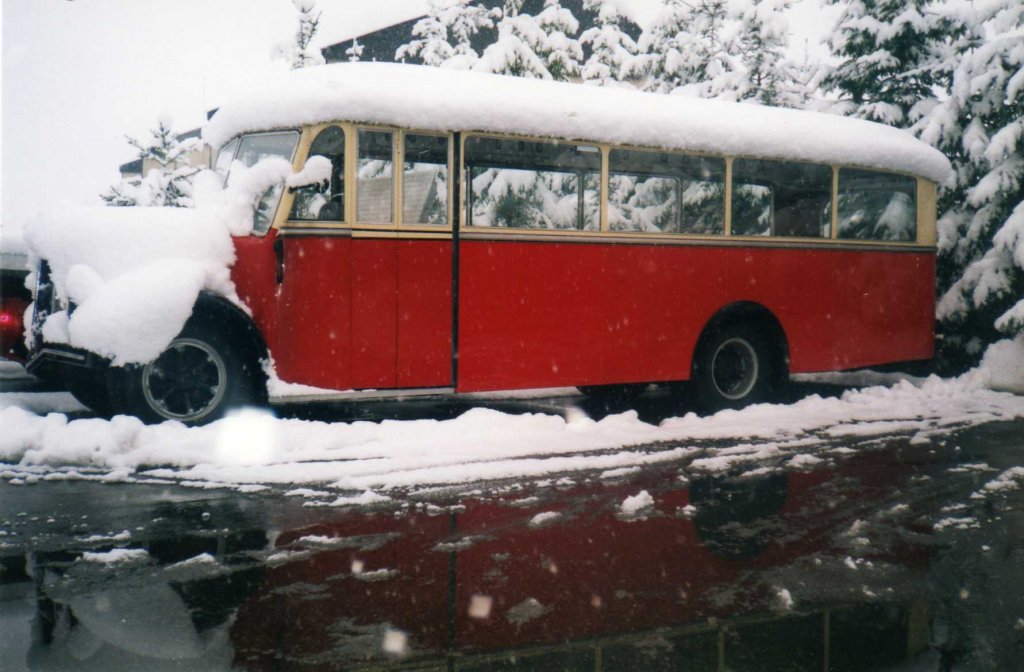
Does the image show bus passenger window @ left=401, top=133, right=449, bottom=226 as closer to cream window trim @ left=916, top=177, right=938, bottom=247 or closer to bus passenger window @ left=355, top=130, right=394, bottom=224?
bus passenger window @ left=355, top=130, right=394, bottom=224

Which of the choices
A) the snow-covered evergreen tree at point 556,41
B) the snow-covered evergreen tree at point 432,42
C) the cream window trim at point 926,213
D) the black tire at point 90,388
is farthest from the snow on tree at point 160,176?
the cream window trim at point 926,213

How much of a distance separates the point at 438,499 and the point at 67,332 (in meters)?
3.43

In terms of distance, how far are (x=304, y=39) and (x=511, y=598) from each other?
51.9 feet

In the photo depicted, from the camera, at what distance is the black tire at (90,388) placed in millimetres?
7191

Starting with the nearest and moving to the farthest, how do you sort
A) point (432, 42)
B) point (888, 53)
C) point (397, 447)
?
1. point (397, 447)
2. point (888, 53)
3. point (432, 42)

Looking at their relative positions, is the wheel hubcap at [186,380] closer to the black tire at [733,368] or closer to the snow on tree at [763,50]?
the black tire at [733,368]

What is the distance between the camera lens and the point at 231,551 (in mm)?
4484

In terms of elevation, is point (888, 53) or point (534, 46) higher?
point (534, 46)

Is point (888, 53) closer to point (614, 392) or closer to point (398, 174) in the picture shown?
point (614, 392)

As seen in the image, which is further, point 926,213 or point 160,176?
point 160,176

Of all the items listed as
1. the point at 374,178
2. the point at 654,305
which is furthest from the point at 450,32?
the point at 374,178

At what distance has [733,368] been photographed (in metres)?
9.73

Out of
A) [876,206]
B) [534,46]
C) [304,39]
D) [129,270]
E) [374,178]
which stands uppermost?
[304,39]

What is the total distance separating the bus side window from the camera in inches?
340
